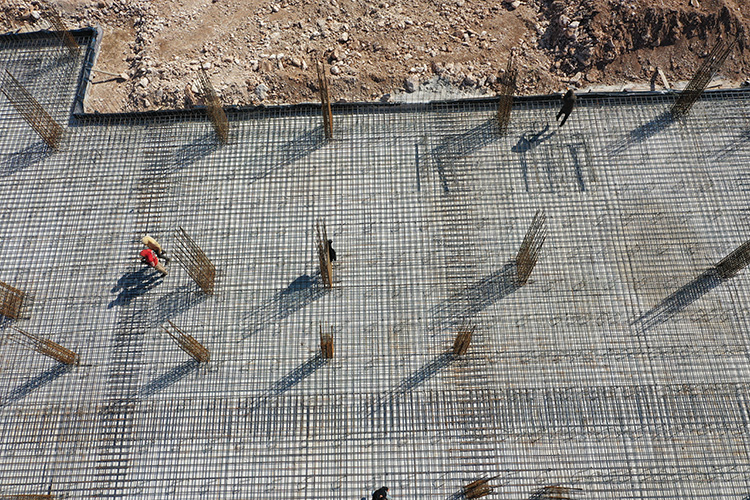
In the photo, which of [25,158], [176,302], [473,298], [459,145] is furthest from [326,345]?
[25,158]

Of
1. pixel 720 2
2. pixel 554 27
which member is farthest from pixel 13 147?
pixel 720 2

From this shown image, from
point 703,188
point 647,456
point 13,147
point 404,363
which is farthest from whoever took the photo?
point 13,147

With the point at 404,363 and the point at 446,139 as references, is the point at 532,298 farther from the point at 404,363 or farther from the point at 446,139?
the point at 446,139

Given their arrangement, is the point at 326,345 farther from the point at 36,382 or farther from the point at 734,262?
the point at 734,262

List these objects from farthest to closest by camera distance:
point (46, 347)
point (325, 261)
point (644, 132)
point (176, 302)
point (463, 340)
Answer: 1. point (644, 132)
2. point (176, 302)
3. point (46, 347)
4. point (325, 261)
5. point (463, 340)

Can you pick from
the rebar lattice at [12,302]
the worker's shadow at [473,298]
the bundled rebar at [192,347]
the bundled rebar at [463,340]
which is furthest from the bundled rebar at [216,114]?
the bundled rebar at [463,340]

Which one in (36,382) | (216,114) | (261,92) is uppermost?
(216,114)

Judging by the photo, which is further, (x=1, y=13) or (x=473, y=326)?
(x=1, y=13)
